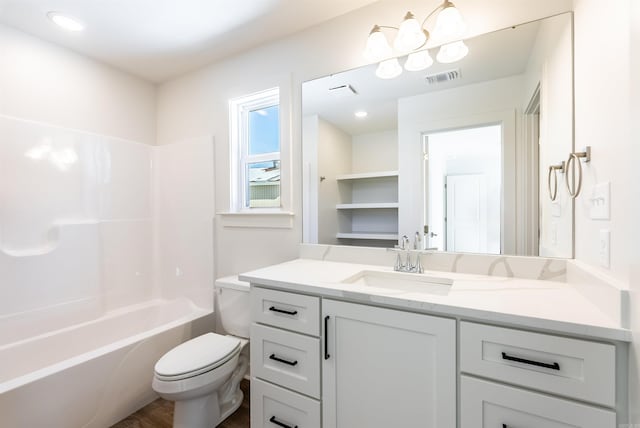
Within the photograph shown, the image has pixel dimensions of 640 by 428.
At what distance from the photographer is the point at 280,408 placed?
1328 millimetres

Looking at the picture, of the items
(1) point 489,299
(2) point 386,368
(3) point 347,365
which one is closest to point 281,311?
(3) point 347,365

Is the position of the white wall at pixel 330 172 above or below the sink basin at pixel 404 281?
above

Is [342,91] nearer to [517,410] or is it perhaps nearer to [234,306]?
[234,306]

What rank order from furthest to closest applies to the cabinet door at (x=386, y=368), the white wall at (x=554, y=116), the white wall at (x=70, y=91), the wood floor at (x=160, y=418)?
the white wall at (x=70, y=91) → the wood floor at (x=160, y=418) → the white wall at (x=554, y=116) → the cabinet door at (x=386, y=368)

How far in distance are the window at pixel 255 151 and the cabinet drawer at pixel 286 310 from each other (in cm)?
89

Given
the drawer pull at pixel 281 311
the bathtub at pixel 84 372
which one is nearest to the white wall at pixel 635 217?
the drawer pull at pixel 281 311

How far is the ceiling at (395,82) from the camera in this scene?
1.35 m

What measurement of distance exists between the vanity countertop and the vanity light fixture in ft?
3.68

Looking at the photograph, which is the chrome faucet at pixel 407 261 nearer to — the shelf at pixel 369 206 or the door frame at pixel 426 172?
the door frame at pixel 426 172

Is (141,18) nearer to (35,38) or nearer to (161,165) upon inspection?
(35,38)

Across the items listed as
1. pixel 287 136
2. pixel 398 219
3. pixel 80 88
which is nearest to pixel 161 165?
pixel 80 88

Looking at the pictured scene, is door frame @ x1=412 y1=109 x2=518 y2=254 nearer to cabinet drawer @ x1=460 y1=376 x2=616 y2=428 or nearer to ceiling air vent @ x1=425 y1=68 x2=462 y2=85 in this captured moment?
ceiling air vent @ x1=425 y1=68 x2=462 y2=85

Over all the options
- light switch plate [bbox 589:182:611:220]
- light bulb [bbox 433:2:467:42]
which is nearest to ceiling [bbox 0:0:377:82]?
light bulb [bbox 433:2:467:42]

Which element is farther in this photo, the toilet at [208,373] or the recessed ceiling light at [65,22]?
the recessed ceiling light at [65,22]
